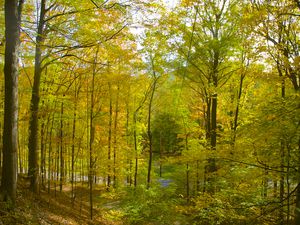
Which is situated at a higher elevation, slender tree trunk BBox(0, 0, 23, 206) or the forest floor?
slender tree trunk BBox(0, 0, 23, 206)

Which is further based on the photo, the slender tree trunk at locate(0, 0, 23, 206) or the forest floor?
the forest floor

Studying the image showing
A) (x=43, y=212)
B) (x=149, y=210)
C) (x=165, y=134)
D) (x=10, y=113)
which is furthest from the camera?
(x=165, y=134)

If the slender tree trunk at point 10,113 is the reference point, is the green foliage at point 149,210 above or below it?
below

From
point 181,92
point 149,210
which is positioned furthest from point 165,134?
point 181,92

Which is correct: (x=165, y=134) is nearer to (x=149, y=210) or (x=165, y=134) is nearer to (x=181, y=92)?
(x=149, y=210)

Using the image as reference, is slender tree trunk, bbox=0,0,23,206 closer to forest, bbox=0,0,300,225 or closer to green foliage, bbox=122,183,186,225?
forest, bbox=0,0,300,225

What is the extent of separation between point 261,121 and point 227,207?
2.62 meters

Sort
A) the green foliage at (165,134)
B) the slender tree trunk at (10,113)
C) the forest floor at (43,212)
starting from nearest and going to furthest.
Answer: the slender tree trunk at (10,113), the forest floor at (43,212), the green foliage at (165,134)

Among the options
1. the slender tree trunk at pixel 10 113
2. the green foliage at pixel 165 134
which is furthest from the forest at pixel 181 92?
the green foliage at pixel 165 134

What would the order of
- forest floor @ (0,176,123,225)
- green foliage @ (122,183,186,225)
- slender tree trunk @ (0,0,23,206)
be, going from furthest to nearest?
green foliage @ (122,183,186,225) < forest floor @ (0,176,123,225) < slender tree trunk @ (0,0,23,206)

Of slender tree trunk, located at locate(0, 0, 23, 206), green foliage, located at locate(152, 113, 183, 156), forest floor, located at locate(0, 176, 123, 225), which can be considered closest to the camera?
slender tree trunk, located at locate(0, 0, 23, 206)

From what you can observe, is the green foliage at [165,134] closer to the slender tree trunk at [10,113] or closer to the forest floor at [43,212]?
the forest floor at [43,212]

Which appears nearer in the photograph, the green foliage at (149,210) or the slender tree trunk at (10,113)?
the slender tree trunk at (10,113)

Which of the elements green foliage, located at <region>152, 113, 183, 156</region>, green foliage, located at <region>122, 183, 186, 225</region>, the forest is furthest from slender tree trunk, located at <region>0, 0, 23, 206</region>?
green foliage, located at <region>152, 113, 183, 156</region>
